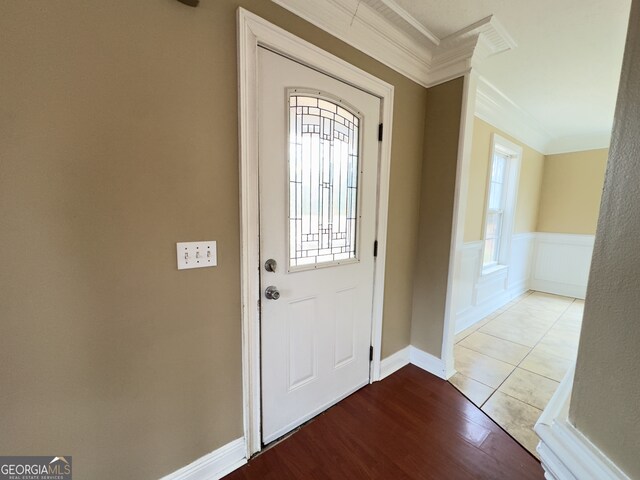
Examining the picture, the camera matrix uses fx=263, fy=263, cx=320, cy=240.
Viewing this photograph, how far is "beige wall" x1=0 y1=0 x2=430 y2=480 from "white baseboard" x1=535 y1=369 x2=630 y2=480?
46.3 inches

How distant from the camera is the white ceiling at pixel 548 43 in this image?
1490mm

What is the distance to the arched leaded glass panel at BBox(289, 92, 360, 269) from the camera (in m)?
1.43

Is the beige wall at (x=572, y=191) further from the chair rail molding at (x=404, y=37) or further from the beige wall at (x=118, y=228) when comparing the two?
the beige wall at (x=118, y=228)

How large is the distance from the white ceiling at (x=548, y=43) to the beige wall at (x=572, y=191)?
123 cm

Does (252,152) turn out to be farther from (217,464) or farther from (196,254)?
(217,464)

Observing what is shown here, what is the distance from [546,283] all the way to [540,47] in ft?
13.2

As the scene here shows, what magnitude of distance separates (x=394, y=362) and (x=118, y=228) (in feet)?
7.01

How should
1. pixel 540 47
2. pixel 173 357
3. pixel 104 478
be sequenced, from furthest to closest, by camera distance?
pixel 540 47 < pixel 173 357 < pixel 104 478

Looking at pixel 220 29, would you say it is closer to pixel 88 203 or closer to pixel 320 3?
pixel 320 3

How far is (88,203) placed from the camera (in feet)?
3.06

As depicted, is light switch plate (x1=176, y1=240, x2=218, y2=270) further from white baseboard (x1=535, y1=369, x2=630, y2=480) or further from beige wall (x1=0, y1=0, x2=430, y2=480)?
white baseboard (x1=535, y1=369, x2=630, y2=480)

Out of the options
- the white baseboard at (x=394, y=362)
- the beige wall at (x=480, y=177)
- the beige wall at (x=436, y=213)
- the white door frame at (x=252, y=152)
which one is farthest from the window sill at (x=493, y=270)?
the white door frame at (x=252, y=152)

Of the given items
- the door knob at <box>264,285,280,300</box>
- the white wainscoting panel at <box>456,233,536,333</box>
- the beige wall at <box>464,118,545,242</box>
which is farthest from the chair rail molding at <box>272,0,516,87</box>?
the white wainscoting panel at <box>456,233,536,333</box>

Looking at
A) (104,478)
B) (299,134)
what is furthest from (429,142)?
(104,478)
